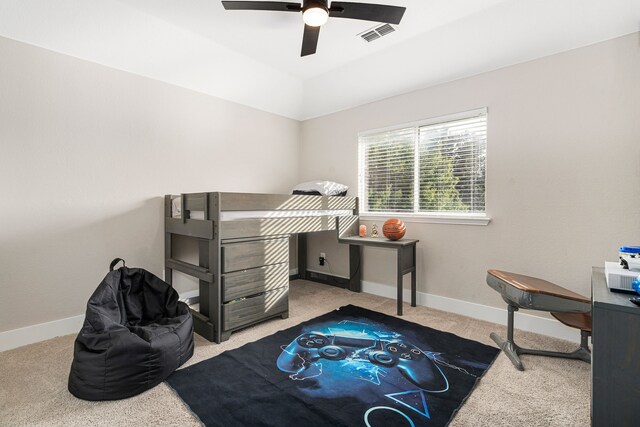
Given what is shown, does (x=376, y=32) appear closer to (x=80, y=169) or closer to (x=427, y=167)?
(x=427, y=167)

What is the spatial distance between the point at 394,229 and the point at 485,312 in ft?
3.73

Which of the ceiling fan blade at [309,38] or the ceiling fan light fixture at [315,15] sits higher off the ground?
the ceiling fan blade at [309,38]

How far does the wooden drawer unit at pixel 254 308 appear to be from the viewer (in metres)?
2.45

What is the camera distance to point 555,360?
215cm

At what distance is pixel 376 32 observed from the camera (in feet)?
9.04

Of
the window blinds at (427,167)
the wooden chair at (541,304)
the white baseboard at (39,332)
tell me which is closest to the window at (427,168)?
→ the window blinds at (427,167)

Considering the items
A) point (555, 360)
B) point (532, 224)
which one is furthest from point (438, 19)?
point (555, 360)

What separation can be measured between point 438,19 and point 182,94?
8.35ft

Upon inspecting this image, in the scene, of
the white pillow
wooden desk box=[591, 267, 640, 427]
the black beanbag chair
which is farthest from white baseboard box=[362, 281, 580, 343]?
the black beanbag chair

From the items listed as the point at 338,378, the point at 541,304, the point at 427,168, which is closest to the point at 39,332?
the point at 338,378

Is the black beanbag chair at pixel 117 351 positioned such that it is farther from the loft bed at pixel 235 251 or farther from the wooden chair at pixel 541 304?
the wooden chair at pixel 541 304

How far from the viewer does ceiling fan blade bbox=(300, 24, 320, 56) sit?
2197mm

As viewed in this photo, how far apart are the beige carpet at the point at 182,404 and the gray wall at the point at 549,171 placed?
70cm

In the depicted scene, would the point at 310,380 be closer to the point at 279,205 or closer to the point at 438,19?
the point at 279,205
